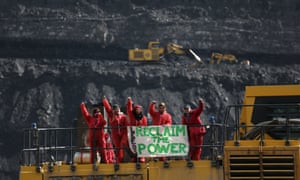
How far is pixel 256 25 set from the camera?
84.5 m

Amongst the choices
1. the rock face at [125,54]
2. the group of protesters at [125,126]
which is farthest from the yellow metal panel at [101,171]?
the rock face at [125,54]

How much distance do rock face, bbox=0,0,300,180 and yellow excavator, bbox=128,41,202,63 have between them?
62 centimetres

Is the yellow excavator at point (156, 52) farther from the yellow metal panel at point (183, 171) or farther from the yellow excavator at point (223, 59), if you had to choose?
the yellow metal panel at point (183, 171)

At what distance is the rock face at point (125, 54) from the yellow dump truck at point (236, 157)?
50.5 meters

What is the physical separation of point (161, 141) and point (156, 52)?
205 feet

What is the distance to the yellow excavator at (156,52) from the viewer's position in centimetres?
7819

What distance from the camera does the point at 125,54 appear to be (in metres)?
80.6

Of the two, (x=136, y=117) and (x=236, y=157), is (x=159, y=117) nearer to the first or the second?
(x=136, y=117)

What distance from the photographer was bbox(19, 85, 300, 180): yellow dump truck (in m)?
14.3

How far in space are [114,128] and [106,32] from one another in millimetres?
64707

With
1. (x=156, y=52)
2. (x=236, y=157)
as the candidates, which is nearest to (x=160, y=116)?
(x=236, y=157)

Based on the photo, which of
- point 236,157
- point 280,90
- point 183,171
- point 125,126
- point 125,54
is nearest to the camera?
point 236,157

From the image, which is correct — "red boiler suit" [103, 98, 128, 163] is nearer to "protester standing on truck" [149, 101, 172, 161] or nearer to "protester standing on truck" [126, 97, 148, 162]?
"protester standing on truck" [126, 97, 148, 162]

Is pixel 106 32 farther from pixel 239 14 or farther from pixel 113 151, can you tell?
pixel 113 151
